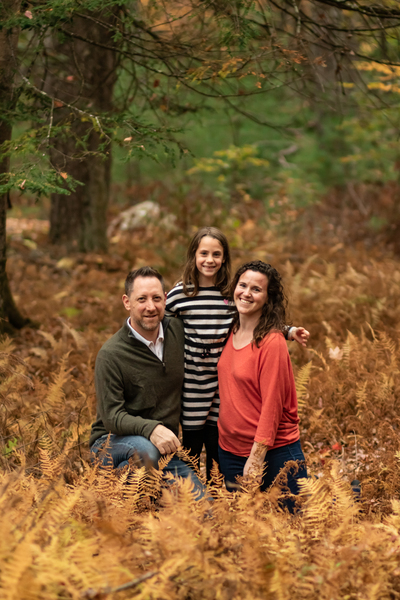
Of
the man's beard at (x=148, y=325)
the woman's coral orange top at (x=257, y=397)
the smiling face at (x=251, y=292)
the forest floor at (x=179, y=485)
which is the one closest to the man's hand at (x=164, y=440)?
the forest floor at (x=179, y=485)

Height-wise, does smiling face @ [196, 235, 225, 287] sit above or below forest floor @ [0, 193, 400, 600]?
above

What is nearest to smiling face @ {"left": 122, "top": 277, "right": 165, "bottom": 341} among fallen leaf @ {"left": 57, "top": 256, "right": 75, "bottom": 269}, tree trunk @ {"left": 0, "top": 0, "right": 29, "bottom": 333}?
tree trunk @ {"left": 0, "top": 0, "right": 29, "bottom": 333}

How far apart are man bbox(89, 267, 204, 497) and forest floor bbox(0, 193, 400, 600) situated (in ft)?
0.79

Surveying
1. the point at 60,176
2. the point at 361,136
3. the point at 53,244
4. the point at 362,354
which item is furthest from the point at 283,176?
the point at 60,176

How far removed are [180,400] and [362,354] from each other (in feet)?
8.00

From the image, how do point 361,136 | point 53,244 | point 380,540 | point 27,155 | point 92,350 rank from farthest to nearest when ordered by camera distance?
1. point 361,136
2. point 53,244
3. point 92,350
4. point 27,155
5. point 380,540

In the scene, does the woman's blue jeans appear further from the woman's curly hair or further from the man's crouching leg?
the woman's curly hair

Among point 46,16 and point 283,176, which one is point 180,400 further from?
point 283,176

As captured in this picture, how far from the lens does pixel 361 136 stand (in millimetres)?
13852

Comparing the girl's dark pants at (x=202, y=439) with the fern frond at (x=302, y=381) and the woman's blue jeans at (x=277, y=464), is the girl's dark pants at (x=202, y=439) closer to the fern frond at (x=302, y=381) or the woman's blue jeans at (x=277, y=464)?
the woman's blue jeans at (x=277, y=464)

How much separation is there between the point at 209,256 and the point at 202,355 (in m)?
0.68

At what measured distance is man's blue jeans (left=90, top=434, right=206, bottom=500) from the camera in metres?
3.18

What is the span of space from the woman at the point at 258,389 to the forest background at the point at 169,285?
1.20 feet

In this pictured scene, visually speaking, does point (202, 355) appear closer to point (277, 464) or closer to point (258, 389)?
point (258, 389)
